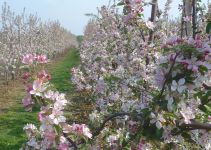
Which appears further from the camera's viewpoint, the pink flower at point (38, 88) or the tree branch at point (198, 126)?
the pink flower at point (38, 88)

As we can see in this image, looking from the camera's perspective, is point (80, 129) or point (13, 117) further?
point (13, 117)

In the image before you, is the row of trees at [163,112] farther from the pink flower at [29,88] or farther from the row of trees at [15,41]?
the row of trees at [15,41]

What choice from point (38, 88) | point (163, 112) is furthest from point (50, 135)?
point (163, 112)

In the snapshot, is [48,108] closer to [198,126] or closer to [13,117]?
[198,126]

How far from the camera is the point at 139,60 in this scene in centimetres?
517

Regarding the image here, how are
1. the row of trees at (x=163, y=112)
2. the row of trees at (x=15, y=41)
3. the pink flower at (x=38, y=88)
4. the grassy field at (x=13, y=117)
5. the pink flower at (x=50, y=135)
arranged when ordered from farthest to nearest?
1. the row of trees at (x=15, y=41)
2. the grassy field at (x=13, y=117)
3. the pink flower at (x=50, y=135)
4. the pink flower at (x=38, y=88)
5. the row of trees at (x=163, y=112)

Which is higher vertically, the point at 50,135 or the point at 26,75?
the point at 26,75

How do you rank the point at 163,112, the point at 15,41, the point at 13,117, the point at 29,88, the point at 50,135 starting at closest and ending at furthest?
1. the point at 163,112
2. the point at 29,88
3. the point at 50,135
4. the point at 13,117
5. the point at 15,41

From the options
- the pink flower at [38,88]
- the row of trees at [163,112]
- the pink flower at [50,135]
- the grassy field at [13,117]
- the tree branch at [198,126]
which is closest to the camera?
the row of trees at [163,112]

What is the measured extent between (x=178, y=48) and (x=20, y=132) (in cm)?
748

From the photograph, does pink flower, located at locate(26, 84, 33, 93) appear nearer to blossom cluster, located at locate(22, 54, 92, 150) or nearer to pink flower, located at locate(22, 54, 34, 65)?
blossom cluster, located at locate(22, 54, 92, 150)

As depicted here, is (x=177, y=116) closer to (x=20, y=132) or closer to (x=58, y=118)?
(x=58, y=118)

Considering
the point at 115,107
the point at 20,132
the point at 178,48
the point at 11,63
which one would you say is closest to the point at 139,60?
the point at 115,107

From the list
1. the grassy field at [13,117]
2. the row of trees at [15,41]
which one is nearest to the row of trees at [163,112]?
the grassy field at [13,117]
